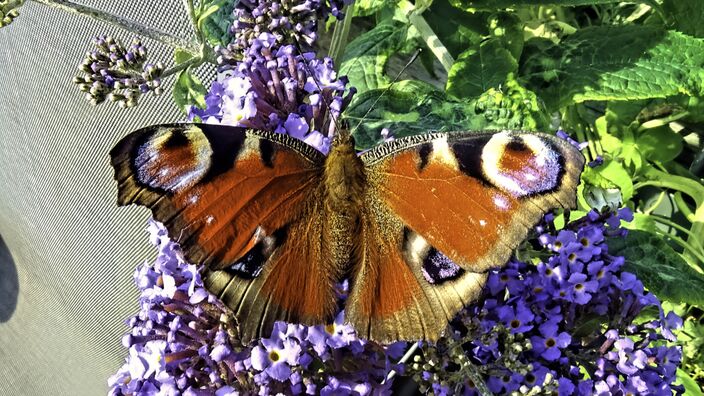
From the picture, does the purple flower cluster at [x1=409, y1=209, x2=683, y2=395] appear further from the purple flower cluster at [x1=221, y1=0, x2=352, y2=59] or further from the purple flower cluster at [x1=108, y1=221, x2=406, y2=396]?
the purple flower cluster at [x1=221, y1=0, x2=352, y2=59]

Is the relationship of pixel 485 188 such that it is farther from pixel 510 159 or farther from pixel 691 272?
pixel 691 272

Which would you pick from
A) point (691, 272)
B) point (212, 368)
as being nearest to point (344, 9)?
point (212, 368)

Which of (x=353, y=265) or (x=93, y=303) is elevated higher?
(x=353, y=265)

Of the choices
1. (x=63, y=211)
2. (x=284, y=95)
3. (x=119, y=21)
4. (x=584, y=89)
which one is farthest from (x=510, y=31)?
(x=63, y=211)

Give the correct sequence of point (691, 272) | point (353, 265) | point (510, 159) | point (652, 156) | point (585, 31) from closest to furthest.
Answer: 1. point (510, 159)
2. point (353, 265)
3. point (691, 272)
4. point (585, 31)
5. point (652, 156)

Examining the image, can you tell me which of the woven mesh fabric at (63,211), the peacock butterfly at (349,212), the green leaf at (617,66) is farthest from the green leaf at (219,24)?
the green leaf at (617,66)

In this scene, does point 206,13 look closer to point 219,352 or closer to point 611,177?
point 219,352

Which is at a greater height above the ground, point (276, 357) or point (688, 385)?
point (276, 357)

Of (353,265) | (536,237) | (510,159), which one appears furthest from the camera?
(536,237)
